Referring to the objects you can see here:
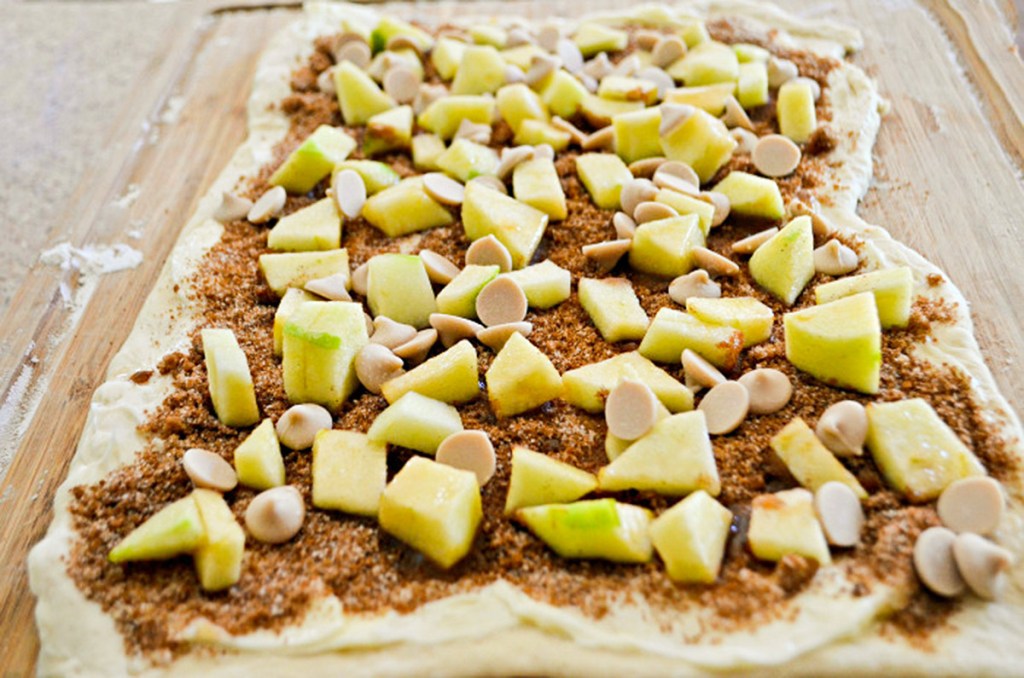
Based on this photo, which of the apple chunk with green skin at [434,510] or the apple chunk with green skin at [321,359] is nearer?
the apple chunk with green skin at [434,510]

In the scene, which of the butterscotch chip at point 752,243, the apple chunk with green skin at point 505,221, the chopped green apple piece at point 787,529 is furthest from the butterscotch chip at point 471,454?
the butterscotch chip at point 752,243

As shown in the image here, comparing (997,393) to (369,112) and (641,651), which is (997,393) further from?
(369,112)

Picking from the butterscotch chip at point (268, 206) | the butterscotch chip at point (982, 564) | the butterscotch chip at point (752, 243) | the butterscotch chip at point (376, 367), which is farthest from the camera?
the butterscotch chip at point (268, 206)

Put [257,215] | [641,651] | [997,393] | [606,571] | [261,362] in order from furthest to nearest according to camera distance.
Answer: [257,215]
[261,362]
[997,393]
[606,571]
[641,651]

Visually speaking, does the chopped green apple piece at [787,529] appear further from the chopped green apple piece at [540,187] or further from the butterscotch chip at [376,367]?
the chopped green apple piece at [540,187]

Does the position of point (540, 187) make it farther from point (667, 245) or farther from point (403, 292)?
point (403, 292)

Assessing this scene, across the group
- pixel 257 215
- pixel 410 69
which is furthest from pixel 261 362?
pixel 410 69

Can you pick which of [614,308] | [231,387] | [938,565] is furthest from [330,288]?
[938,565]
